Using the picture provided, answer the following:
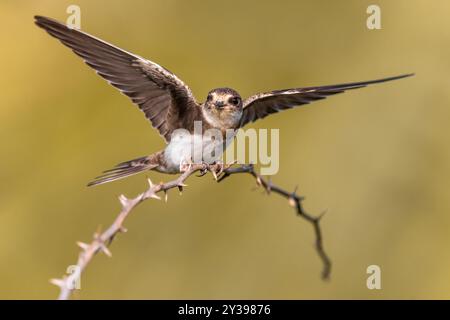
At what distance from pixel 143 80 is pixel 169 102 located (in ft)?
1.00

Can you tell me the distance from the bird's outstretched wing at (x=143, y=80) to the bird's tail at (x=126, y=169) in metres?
0.25

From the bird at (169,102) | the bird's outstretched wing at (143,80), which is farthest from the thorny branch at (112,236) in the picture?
the bird at (169,102)

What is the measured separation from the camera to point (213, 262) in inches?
298

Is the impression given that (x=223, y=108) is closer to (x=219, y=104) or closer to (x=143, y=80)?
(x=219, y=104)

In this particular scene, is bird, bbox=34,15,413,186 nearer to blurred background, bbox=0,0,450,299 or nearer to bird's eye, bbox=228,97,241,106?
bird's eye, bbox=228,97,241,106

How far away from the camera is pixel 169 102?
6.00 meters

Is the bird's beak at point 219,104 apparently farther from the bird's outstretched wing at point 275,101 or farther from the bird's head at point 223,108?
the bird's outstretched wing at point 275,101

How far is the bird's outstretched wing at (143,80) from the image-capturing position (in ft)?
17.3

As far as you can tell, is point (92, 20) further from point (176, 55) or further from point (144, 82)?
point (144, 82)

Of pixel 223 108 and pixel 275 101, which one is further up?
pixel 275 101

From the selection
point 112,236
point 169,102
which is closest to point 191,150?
point 169,102

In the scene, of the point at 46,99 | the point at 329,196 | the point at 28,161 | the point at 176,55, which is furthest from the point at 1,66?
the point at 329,196

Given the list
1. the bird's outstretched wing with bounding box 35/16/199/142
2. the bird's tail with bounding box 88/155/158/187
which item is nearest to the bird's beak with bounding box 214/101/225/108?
the bird's outstretched wing with bounding box 35/16/199/142

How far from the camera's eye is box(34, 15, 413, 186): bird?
5590 mm
